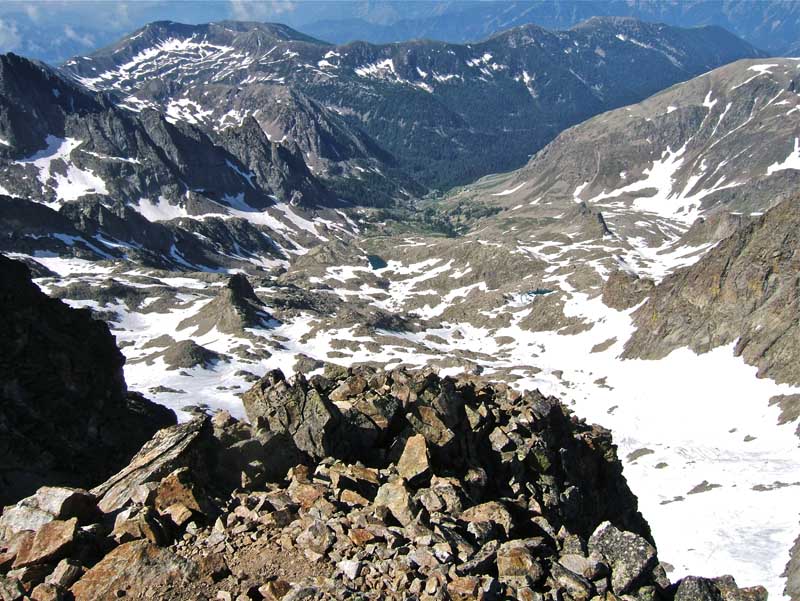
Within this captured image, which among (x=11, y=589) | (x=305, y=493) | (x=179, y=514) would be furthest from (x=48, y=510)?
(x=305, y=493)

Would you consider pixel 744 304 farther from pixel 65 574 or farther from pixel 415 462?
pixel 65 574

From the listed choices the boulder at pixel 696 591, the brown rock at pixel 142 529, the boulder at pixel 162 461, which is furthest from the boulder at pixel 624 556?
the boulder at pixel 162 461

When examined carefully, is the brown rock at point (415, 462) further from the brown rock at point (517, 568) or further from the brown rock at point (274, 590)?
the brown rock at point (274, 590)

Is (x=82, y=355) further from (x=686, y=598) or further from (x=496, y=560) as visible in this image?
(x=686, y=598)

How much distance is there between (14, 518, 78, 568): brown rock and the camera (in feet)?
54.1

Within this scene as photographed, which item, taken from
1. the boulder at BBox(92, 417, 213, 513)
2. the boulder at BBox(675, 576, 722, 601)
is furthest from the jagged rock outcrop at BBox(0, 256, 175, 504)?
the boulder at BBox(675, 576, 722, 601)

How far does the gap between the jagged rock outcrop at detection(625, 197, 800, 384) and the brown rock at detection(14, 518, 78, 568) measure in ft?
365

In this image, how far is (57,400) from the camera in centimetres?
4769

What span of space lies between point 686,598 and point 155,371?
4523 inches

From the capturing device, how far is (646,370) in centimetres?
12544

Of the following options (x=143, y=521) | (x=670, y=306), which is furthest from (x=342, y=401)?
(x=670, y=306)

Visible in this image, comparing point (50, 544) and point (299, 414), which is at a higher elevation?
point (50, 544)

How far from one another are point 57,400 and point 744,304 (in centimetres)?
11854

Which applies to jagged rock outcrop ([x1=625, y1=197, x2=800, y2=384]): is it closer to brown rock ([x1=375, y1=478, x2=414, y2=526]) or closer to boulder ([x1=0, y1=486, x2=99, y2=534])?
brown rock ([x1=375, y1=478, x2=414, y2=526])
